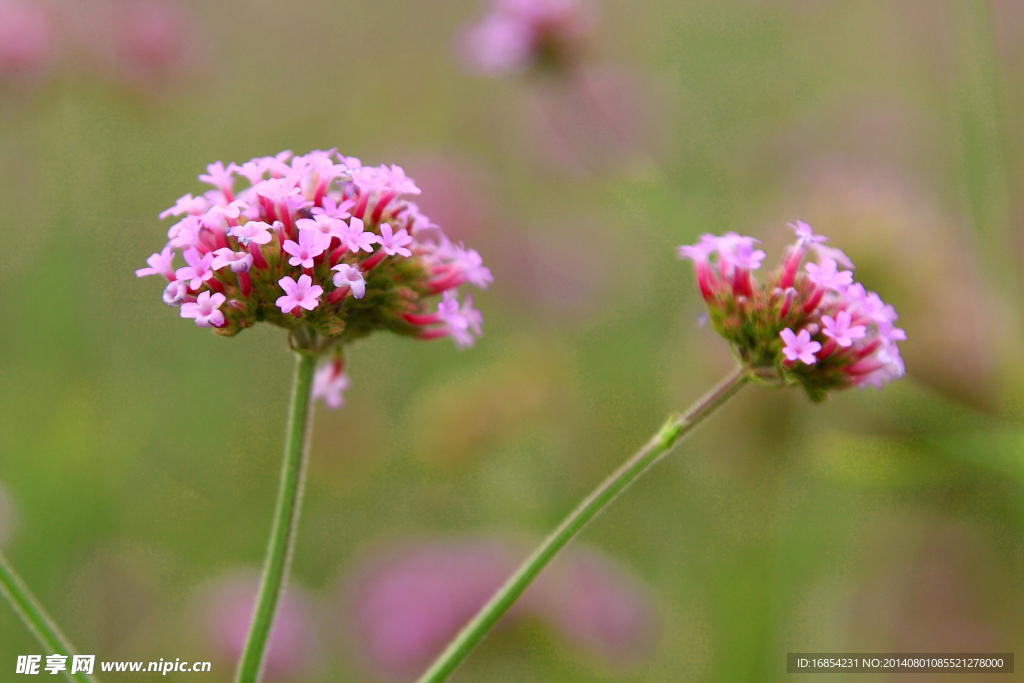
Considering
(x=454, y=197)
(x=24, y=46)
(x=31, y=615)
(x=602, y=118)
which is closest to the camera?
(x=31, y=615)

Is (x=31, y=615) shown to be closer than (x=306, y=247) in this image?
Yes

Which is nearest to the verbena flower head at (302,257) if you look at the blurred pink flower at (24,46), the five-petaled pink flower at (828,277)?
the five-petaled pink flower at (828,277)

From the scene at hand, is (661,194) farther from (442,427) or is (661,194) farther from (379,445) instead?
(379,445)

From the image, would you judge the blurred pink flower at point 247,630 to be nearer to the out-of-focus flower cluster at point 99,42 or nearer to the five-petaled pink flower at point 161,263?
the five-petaled pink flower at point 161,263

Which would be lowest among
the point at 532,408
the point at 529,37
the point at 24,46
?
the point at 532,408

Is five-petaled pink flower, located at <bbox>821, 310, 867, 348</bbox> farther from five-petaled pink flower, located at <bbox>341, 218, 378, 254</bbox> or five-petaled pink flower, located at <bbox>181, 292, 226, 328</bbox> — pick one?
five-petaled pink flower, located at <bbox>181, 292, 226, 328</bbox>

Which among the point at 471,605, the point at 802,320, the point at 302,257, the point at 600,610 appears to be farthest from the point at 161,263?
the point at 600,610

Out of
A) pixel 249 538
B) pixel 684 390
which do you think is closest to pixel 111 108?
pixel 249 538

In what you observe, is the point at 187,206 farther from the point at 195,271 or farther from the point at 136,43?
the point at 136,43
